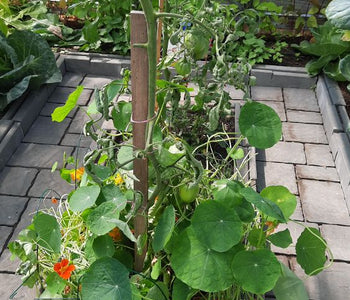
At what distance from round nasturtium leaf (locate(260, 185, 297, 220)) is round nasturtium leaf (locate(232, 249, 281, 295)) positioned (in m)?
0.21

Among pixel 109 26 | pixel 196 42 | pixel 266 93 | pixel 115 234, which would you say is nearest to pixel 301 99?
Result: pixel 266 93

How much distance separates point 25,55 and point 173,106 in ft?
4.48

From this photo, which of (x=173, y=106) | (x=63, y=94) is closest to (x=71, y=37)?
(x=63, y=94)

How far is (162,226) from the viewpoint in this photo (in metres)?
1.29

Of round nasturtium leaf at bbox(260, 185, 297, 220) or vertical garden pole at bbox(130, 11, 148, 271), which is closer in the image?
vertical garden pole at bbox(130, 11, 148, 271)

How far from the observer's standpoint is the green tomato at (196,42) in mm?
1629

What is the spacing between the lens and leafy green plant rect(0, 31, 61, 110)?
2645 millimetres

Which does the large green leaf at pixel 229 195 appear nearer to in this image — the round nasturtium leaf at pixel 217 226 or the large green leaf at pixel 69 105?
the round nasturtium leaf at pixel 217 226

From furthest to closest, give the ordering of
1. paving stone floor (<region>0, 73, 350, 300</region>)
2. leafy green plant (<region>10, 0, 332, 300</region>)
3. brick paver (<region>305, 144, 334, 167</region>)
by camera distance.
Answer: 1. brick paver (<region>305, 144, 334, 167</region>)
2. paving stone floor (<region>0, 73, 350, 300</region>)
3. leafy green plant (<region>10, 0, 332, 300</region>)

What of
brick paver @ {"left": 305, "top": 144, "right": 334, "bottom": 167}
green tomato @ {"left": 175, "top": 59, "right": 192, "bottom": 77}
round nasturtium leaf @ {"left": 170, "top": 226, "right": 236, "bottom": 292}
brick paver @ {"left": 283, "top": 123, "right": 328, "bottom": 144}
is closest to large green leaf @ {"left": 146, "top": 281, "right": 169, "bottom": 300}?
round nasturtium leaf @ {"left": 170, "top": 226, "right": 236, "bottom": 292}

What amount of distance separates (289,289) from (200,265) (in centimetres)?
37

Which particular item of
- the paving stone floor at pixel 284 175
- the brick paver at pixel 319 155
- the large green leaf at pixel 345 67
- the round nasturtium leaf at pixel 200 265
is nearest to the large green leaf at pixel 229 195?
the round nasturtium leaf at pixel 200 265

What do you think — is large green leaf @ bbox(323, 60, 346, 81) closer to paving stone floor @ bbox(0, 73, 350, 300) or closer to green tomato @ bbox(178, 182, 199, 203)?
paving stone floor @ bbox(0, 73, 350, 300)

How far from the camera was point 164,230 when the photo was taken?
4.16ft
